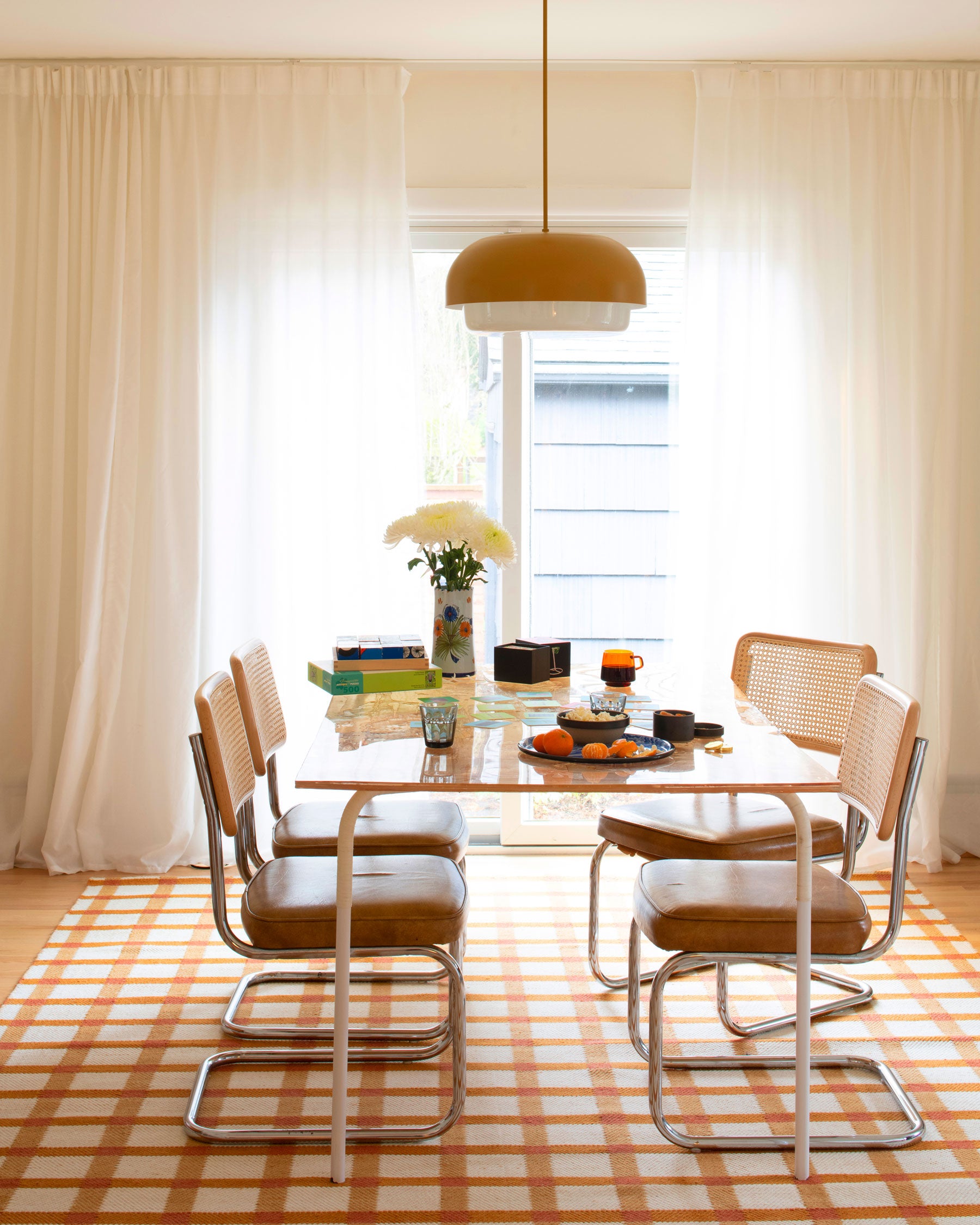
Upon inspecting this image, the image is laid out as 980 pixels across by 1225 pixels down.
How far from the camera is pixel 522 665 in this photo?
281cm

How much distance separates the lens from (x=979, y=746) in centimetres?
383

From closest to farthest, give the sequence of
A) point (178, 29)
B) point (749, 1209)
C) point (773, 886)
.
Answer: point (749, 1209) < point (773, 886) < point (178, 29)

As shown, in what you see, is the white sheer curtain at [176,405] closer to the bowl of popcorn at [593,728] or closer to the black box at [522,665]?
the black box at [522,665]

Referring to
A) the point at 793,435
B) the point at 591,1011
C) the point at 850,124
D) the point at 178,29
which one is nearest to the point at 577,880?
the point at 591,1011

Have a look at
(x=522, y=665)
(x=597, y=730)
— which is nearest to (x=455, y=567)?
(x=522, y=665)

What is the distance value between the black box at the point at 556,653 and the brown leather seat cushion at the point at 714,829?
0.36 meters

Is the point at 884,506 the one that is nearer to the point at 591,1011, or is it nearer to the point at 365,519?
the point at 365,519

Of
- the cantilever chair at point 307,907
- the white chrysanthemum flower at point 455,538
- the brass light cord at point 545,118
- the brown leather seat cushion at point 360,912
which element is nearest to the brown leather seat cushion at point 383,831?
the cantilever chair at point 307,907

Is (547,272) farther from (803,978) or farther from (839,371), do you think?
(839,371)

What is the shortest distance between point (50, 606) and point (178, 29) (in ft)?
5.74

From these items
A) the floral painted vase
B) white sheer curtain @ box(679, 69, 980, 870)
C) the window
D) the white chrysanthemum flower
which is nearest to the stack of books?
the floral painted vase

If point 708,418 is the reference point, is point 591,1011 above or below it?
below

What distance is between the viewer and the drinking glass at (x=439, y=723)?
83.3 inches

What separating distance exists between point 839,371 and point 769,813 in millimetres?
1630
